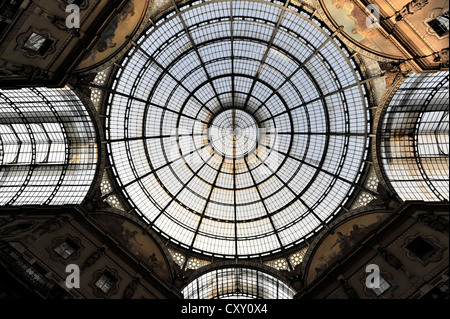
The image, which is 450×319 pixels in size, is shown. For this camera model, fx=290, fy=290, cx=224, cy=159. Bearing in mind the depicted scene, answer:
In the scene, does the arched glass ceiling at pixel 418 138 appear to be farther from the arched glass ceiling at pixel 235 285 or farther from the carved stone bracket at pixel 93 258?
the carved stone bracket at pixel 93 258

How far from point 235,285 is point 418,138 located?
1853 cm

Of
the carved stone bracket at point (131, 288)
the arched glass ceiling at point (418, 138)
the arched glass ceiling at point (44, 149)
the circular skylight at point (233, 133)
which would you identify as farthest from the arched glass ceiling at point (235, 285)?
the arched glass ceiling at point (418, 138)

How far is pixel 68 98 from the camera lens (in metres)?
21.0

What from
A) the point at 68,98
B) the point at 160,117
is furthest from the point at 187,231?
the point at 68,98

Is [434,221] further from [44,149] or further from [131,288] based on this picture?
[44,149]

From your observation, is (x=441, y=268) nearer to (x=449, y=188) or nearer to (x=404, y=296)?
(x=404, y=296)

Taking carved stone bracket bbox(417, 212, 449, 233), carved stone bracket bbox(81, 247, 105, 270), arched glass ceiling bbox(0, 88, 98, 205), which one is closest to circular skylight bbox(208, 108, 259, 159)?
arched glass ceiling bbox(0, 88, 98, 205)

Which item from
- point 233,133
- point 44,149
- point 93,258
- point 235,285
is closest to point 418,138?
point 233,133

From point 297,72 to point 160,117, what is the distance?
39.8 feet

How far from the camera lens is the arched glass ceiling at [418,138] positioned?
60.1 ft

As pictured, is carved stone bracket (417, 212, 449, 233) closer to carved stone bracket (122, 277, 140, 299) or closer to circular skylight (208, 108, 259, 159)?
circular skylight (208, 108, 259, 159)

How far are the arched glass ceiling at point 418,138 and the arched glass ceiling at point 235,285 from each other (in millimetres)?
12246

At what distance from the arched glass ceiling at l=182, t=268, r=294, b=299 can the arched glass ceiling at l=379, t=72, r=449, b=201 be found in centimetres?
1225

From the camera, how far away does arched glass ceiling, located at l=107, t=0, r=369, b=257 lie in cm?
2167
